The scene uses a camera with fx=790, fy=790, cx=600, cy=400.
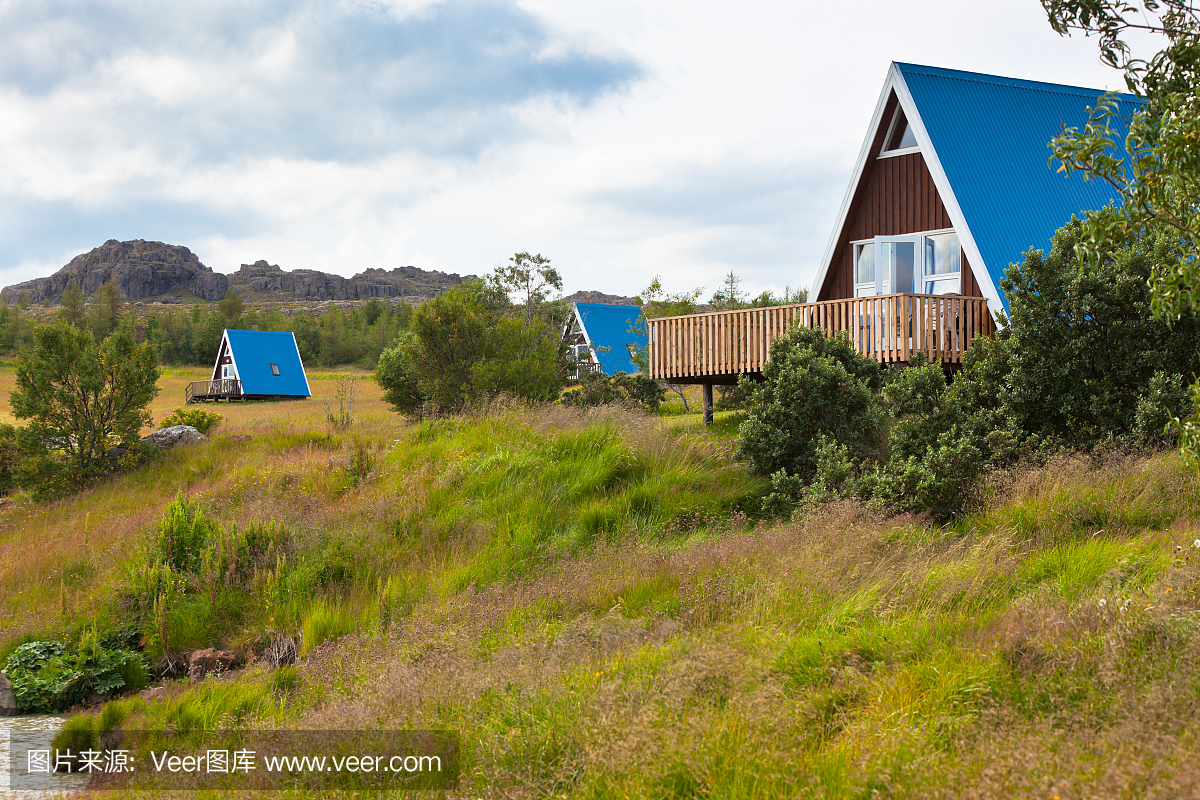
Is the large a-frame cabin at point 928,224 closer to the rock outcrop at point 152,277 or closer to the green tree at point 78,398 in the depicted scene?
the green tree at point 78,398

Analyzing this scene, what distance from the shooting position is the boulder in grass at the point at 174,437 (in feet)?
57.7

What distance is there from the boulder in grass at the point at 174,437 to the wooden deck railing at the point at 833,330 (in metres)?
10.7

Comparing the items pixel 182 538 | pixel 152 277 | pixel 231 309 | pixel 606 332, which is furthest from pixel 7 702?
pixel 152 277

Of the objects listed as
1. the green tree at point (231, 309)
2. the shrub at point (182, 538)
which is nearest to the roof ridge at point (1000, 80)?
the shrub at point (182, 538)

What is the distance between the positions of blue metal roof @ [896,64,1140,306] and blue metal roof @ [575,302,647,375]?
72.0 feet

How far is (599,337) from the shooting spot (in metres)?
41.7

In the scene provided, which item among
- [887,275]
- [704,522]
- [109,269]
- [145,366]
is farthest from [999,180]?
[109,269]

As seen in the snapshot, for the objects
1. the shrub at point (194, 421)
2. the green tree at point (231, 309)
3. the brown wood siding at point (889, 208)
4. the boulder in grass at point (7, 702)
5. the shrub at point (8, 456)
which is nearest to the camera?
the boulder in grass at point (7, 702)

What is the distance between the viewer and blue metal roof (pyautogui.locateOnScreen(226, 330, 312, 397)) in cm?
4888

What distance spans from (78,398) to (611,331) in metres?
28.6

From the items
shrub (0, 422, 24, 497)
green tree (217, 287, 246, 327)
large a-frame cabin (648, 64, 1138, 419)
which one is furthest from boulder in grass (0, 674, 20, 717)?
green tree (217, 287, 246, 327)

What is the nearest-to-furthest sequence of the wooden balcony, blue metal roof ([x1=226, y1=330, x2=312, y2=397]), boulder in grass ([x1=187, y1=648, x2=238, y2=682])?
1. boulder in grass ([x1=187, y1=648, x2=238, y2=682])
2. the wooden balcony
3. blue metal roof ([x1=226, y1=330, x2=312, y2=397])

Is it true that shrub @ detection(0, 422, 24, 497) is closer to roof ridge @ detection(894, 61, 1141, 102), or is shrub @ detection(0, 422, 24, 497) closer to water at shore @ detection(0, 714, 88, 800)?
water at shore @ detection(0, 714, 88, 800)

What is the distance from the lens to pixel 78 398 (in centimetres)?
1644
